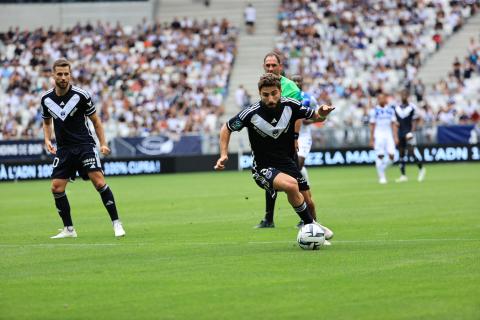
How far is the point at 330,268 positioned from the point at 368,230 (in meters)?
4.44

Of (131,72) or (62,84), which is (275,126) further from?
(131,72)

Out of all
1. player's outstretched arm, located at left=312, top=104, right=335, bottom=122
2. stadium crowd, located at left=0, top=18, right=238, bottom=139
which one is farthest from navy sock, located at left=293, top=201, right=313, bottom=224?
stadium crowd, located at left=0, top=18, right=238, bottom=139

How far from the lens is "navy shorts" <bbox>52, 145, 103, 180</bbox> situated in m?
14.9

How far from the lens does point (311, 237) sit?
12.7 metres

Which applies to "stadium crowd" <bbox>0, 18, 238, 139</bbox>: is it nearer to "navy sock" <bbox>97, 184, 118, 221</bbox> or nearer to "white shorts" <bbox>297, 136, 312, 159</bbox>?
"white shorts" <bbox>297, 136, 312, 159</bbox>

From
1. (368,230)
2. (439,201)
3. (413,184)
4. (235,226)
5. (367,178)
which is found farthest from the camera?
(367,178)

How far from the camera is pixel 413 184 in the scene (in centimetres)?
2825

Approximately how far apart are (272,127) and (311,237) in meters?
1.44

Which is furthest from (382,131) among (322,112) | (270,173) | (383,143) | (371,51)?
(371,51)

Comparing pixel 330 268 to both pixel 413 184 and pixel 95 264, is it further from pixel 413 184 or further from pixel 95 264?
pixel 413 184

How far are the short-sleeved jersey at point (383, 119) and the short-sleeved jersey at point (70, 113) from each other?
52.1 ft

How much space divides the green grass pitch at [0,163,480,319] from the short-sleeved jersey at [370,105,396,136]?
7.36 metres

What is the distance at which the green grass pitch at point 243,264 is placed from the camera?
28.8 feet

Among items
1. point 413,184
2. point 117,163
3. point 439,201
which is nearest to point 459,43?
point 117,163
